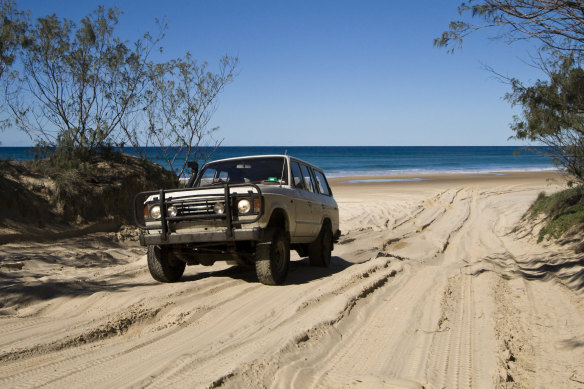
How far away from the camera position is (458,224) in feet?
54.2

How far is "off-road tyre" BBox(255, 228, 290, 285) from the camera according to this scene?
22.0ft

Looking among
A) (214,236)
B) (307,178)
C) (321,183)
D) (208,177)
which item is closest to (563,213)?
(321,183)

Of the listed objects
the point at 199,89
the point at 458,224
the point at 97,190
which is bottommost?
the point at 458,224

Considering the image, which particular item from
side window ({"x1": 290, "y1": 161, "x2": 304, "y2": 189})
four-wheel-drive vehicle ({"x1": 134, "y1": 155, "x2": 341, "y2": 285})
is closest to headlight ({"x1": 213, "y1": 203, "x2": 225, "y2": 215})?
four-wheel-drive vehicle ({"x1": 134, "y1": 155, "x2": 341, "y2": 285})

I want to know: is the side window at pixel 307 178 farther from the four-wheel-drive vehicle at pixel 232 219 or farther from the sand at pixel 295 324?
the sand at pixel 295 324

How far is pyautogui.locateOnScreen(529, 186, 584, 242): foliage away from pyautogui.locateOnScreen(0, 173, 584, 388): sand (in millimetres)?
724

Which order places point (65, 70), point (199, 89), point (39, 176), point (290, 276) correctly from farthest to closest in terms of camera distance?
1. point (199, 89)
2. point (65, 70)
3. point (39, 176)
4. point (290, 276)

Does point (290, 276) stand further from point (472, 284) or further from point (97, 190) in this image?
point (97, 190)

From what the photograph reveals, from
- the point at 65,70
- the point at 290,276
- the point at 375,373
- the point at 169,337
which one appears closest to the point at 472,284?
the point at 290,276

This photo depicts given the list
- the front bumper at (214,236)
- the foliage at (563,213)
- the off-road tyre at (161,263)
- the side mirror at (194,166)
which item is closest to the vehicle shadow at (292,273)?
the off-road tyre at (161,263)

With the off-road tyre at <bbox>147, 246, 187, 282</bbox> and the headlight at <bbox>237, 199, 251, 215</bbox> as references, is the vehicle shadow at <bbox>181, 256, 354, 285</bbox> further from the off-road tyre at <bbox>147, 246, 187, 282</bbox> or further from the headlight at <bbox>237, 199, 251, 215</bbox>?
the headlight at <bbox>237, 199, 251, 215</bbox>

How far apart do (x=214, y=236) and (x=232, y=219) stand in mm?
322

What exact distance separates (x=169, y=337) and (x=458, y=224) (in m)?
13.5

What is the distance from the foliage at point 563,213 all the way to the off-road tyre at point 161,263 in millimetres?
8140
